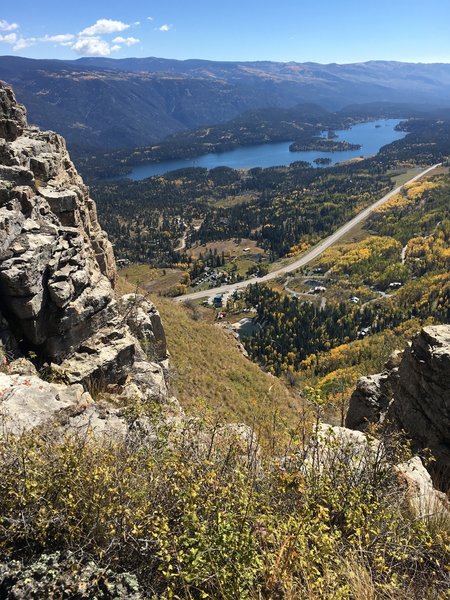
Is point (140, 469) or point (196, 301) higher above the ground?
point (140, 469)

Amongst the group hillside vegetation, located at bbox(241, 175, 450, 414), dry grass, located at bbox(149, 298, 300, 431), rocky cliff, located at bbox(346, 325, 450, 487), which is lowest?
hillside vegetation, located at bbox(241, 175, 450, 414)

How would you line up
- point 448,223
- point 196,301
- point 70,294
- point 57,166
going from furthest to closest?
point 448,223, point 196,301, point 57,166, point 70,294

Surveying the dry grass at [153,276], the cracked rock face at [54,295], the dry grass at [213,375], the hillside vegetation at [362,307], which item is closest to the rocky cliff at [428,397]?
the dry grass at [213,375]

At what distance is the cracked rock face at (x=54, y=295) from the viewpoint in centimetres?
1492

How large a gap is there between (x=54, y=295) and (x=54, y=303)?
37 centimetres

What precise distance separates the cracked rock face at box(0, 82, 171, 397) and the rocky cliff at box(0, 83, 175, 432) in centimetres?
3

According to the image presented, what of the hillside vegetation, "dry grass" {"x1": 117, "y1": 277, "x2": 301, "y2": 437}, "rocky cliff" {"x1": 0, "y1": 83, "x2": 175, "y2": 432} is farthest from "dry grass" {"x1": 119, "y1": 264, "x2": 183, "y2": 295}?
"rocky cliff" {"x1": 0, "y1": 83, "x2": 175, "y2": 432}

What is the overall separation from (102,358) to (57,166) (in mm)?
14387

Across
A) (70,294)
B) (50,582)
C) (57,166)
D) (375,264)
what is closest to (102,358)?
(70,294)

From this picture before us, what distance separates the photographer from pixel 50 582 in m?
4.89

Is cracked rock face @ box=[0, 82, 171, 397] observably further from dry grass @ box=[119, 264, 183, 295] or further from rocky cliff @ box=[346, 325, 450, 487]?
dry grass @ box=[119, 264, 183, 295]

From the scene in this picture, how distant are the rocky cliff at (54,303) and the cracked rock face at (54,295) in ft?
0.11

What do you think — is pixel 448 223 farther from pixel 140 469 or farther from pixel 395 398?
pixel 140 469

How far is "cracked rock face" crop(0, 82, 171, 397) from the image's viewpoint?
49.0 ft
